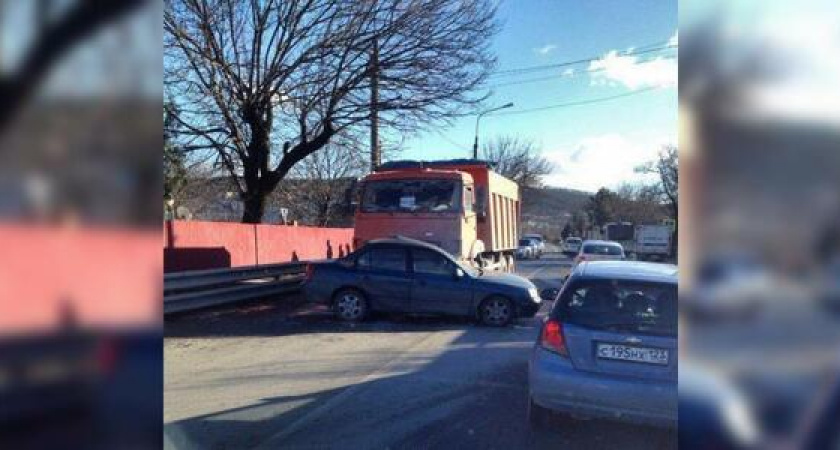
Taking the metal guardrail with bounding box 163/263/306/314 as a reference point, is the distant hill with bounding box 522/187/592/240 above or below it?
above

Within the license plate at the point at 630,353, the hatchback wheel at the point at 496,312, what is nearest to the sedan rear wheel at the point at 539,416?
the license plate at the point at 630,353

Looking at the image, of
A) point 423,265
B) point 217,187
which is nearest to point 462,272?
point 423,265

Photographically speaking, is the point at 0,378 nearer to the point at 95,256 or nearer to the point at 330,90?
the point at 95,256

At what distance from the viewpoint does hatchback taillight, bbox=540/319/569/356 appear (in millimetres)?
4598

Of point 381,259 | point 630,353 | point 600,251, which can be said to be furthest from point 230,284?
point 600,251

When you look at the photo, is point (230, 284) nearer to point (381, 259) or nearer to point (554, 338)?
point (381, 259)

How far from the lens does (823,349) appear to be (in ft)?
4.42

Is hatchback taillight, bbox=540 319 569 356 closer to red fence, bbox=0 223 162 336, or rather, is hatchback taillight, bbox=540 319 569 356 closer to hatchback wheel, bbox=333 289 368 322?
red fence, bbox=0 223 162 336

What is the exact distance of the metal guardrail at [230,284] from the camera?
1048 centimetres

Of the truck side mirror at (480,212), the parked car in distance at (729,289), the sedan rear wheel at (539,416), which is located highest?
the truck side mirror at (480,212)

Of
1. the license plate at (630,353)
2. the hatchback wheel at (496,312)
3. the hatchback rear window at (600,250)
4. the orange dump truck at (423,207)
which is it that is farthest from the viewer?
the hatchback rear window at (600,250)

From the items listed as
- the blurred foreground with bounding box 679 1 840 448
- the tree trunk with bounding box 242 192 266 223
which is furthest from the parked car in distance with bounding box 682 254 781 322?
the tree trunk with bounding box 242 192 266 223

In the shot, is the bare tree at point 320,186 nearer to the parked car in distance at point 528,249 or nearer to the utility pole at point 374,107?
the parked car in distance at point 528,249

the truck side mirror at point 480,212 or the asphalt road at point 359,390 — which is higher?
the truck side mirror at point 480,212
